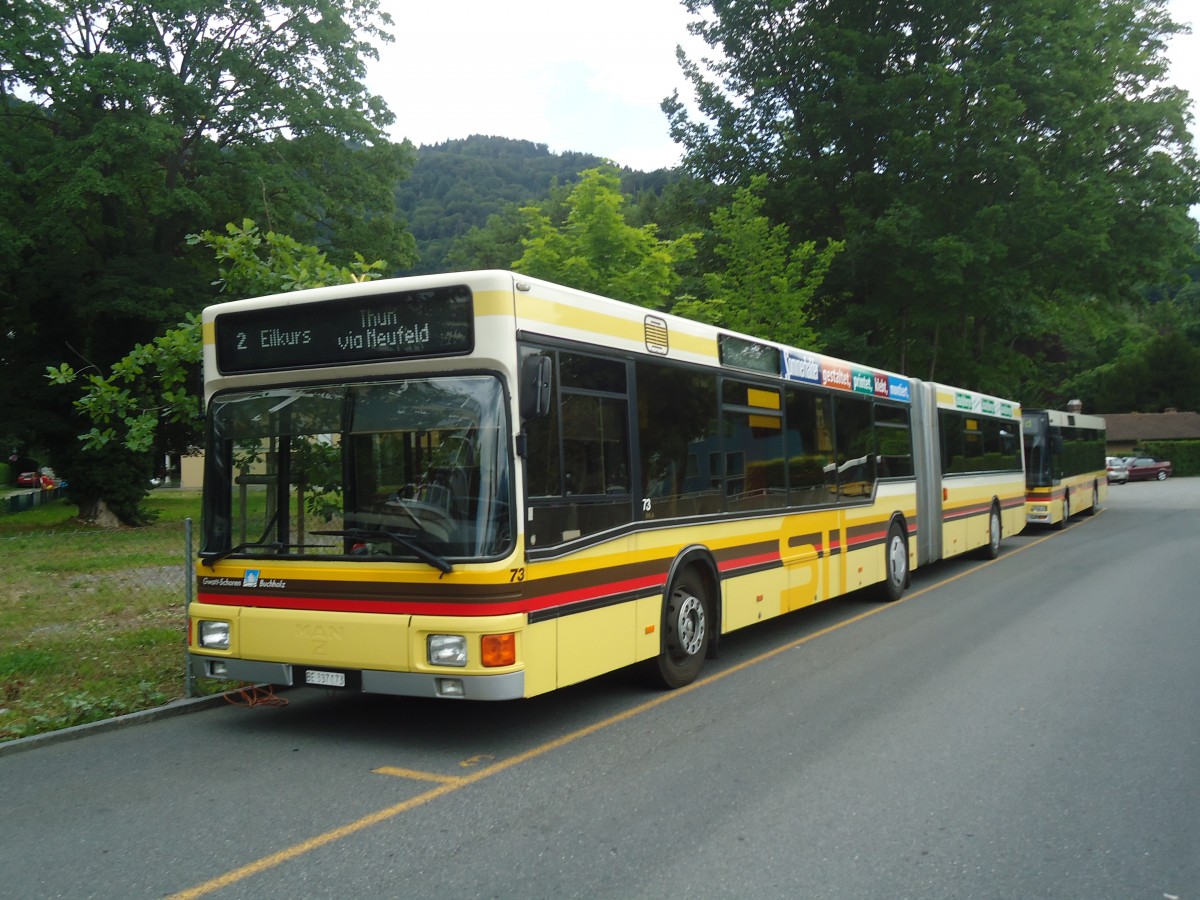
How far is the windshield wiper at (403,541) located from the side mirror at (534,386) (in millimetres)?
1003

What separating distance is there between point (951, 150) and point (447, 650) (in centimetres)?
2437

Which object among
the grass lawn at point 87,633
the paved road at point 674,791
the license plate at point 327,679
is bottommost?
the paved road at point 674,791

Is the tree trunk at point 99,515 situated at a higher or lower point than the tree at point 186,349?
lower

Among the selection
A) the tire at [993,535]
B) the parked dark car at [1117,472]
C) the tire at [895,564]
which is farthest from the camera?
the parked dark car at [1117,472]

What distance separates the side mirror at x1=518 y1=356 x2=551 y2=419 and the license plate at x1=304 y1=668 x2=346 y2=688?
201cm

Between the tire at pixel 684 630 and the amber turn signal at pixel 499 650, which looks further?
the tire at pixel 684 630

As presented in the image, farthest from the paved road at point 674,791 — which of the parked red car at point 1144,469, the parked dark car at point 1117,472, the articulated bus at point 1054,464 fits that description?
the parked red car at point 1144,469

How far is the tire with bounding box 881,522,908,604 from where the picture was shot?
1345cm

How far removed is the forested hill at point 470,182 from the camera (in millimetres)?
102438

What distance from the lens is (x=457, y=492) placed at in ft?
20.5

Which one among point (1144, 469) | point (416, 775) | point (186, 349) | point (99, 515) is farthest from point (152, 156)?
point (1144, 469)

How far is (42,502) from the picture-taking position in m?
43.9

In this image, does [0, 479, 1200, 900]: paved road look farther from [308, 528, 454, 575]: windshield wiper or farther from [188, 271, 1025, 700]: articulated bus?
[308, 528, 454, 575]: windshield wiper

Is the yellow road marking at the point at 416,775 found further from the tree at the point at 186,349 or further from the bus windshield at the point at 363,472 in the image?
the tree at the point at 186,349
